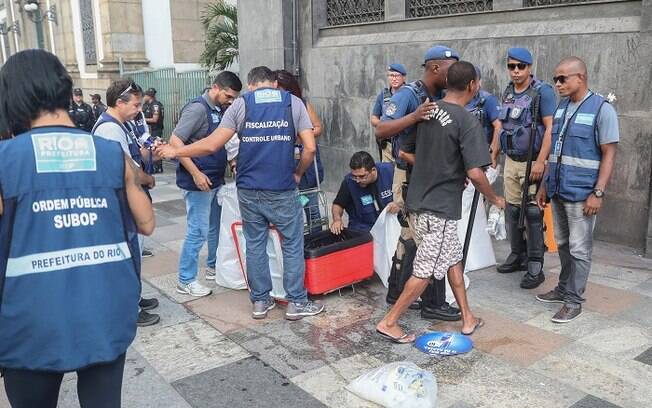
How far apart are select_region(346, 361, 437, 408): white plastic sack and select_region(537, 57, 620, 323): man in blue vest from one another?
150 cm

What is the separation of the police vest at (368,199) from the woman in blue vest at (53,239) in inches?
118

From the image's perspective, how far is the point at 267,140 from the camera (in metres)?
4.00

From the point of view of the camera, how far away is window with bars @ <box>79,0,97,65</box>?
19000 mm

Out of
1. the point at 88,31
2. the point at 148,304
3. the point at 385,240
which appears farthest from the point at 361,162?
the point at 88,31

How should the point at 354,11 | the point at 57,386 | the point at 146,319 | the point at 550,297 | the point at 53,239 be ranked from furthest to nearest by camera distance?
1. the point at 354,11
2. the point at 550,297
3. the point at 146,319
4. the point at 57,386
5. the point at 53,239

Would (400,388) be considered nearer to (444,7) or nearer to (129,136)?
(129,136)

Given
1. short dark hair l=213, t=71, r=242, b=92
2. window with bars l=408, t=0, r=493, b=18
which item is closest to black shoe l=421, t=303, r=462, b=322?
short dark hair l=213, t=71, r=242, b=92

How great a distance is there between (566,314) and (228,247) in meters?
2.67

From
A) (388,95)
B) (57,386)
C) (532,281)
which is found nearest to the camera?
(57,386)

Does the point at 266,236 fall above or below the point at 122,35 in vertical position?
below

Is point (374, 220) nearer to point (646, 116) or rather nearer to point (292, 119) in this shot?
point (292, 119)

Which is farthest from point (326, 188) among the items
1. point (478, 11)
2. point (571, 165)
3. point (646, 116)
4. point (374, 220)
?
point (571, 165)

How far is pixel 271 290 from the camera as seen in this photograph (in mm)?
4449

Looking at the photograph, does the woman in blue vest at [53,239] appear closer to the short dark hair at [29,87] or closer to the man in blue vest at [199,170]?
the short dark hair at [29,87]
